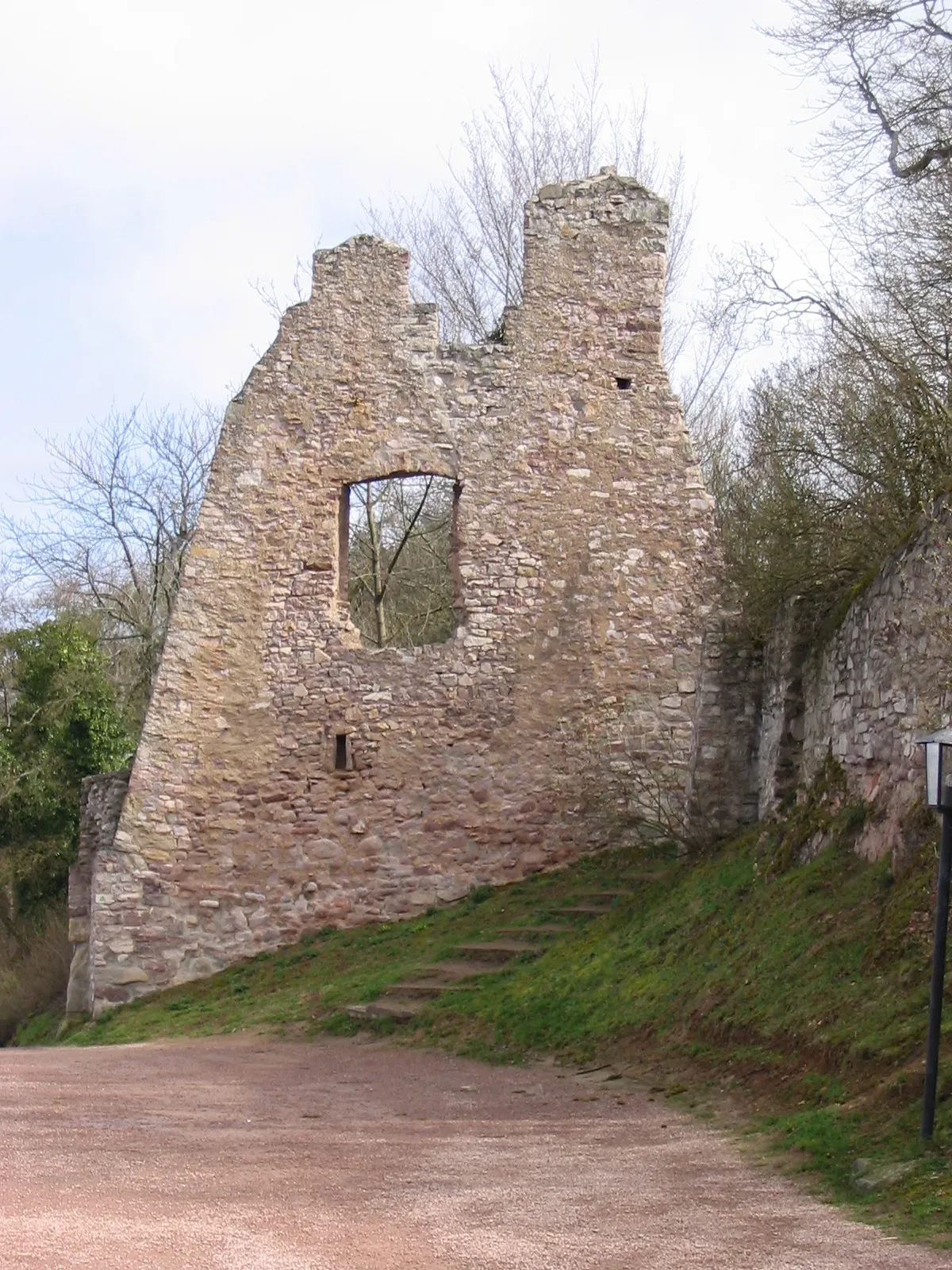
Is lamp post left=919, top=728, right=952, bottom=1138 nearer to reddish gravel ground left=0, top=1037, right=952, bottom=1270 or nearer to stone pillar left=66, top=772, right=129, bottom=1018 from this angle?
reddish gravel ground left=0, top=1037, right=952, bottom=1270

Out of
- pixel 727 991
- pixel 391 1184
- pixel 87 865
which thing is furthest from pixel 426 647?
pixel 391 1184

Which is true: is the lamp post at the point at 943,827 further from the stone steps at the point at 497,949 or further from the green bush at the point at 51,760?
the green bush at the point at 51,760

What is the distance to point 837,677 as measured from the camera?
36.9ft

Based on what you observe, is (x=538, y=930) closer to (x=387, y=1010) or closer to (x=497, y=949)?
(x=497, y=949)

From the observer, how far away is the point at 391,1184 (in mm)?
Result: 6465

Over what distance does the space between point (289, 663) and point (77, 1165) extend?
362 inches

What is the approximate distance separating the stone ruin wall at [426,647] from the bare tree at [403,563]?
18.9ft

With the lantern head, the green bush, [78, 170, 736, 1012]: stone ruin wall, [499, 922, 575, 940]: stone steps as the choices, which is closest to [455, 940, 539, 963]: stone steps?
[499, 922, 575, 940]: stone steps

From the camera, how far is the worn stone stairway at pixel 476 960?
12.5 meters

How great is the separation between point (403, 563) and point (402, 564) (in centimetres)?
2

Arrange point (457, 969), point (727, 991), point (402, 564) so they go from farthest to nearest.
→ point (402, 564) < point (457, 969) < point (727, 991)

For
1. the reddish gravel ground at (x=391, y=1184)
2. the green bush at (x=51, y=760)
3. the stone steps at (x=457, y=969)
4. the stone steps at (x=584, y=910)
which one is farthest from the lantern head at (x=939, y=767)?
the green bush at (x=51, y=760)

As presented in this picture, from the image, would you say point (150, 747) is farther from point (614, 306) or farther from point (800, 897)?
point (800, 897)

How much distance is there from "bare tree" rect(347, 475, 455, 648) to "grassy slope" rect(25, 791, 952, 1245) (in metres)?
7.54
